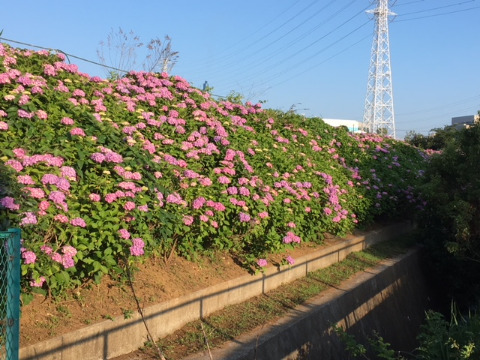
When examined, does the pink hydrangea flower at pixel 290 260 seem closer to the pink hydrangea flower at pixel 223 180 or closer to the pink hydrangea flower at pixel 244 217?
the pink hydrangea flower at pixel 244 217

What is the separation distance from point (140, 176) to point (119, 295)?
115cm

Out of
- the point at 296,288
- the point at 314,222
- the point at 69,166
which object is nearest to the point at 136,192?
the point at 69,166

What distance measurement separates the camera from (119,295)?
428 centimetres

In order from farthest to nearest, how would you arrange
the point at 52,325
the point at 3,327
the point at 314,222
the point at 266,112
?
the point at 266,112 < the point at 314,222 < the point at 52,325 < the point at 3,327

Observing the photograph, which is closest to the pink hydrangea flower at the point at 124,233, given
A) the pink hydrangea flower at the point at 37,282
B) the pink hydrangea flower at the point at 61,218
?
the pink hydrangea flower at the point at 61,218

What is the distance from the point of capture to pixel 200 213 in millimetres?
5117

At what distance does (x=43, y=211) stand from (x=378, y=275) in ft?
18.0

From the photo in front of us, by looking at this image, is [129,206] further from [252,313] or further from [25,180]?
[252,313]

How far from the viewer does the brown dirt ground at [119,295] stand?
363 centimetres

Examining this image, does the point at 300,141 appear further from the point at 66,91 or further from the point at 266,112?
the point at 66,91

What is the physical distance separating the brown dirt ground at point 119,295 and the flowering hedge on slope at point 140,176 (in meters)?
0.17

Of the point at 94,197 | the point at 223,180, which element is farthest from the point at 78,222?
the point at 223,180

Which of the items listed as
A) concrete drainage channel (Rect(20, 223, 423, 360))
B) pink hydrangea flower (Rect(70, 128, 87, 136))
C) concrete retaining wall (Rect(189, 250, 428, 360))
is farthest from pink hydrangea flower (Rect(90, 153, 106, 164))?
concrete retaining wall (Rect(189, 250, 428, 360))

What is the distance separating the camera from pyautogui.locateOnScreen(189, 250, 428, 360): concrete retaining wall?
4465 millimetres
